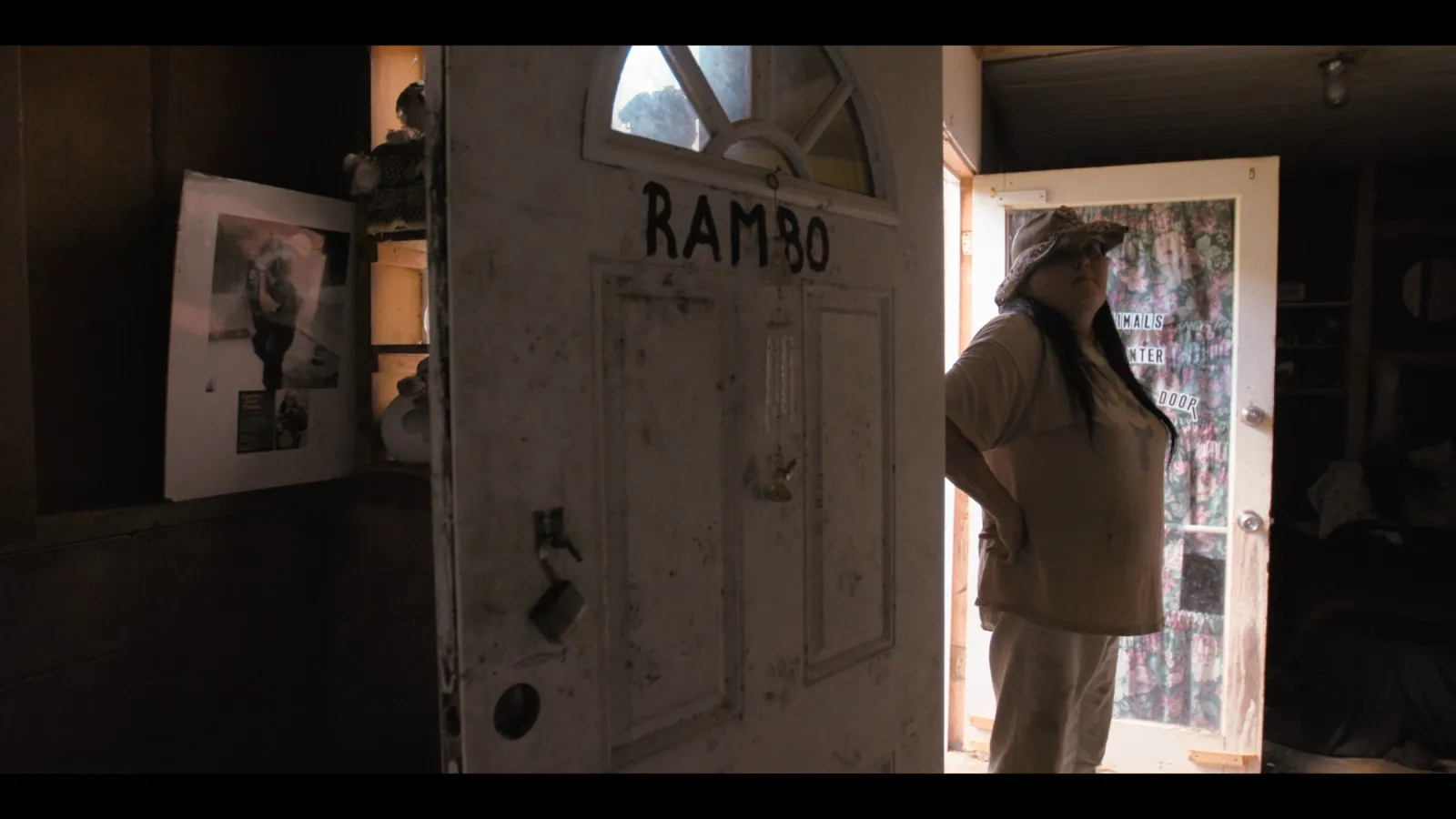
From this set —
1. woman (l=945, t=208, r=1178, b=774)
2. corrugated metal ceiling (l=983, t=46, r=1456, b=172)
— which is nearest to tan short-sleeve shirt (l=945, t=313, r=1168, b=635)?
woman (l=945, t=208, r=1178, b=774)

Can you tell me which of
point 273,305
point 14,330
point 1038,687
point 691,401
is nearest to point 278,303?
point 273,305

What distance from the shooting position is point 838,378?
4.00 feet

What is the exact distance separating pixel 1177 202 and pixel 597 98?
2256mm

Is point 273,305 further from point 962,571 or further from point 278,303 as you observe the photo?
point 962,571

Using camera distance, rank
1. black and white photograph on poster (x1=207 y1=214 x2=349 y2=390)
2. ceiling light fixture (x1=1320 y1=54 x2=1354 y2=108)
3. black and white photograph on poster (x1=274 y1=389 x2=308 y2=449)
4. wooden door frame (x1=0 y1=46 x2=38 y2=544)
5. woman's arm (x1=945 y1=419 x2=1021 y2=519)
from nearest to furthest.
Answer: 1. wooden door frame (x1=0 y1=46 x2=38 y2=544)
2. woman's arm (x1=945 y1=419 x2=1021 y2=519)
3. black and white photograph on poster (x1=207 y1=214 x2=349 y2=390)
4. black and white photograph on poster (x1=274 y1=389 x2=308 y2=449)
5. ceiling light fixture (x1=1320 y1=54 x2=1354 y2=108)

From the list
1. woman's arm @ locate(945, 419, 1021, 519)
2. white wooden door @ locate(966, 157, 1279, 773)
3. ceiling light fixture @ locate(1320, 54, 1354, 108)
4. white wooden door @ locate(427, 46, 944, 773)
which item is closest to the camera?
white wooden door @ locate(427, 46, 944, 773)

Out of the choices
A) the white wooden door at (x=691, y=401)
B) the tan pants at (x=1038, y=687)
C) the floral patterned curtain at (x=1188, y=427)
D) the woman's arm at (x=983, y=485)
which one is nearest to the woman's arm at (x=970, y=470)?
the woman's arm at (x=983, y=485)

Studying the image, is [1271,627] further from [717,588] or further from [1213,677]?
[717,588]

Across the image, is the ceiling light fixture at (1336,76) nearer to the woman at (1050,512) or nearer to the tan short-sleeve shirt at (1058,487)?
the woman at (1050,512)

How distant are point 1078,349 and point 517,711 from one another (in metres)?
1.30

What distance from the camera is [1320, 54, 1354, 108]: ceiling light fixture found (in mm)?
2861

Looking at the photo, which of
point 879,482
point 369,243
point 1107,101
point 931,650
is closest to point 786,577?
point 879,482

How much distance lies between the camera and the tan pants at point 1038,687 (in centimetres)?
158

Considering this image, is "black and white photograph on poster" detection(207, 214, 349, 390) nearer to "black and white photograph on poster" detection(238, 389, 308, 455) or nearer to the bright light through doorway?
"black and white photograph on poster" detection(238, 389, 308, 455)
